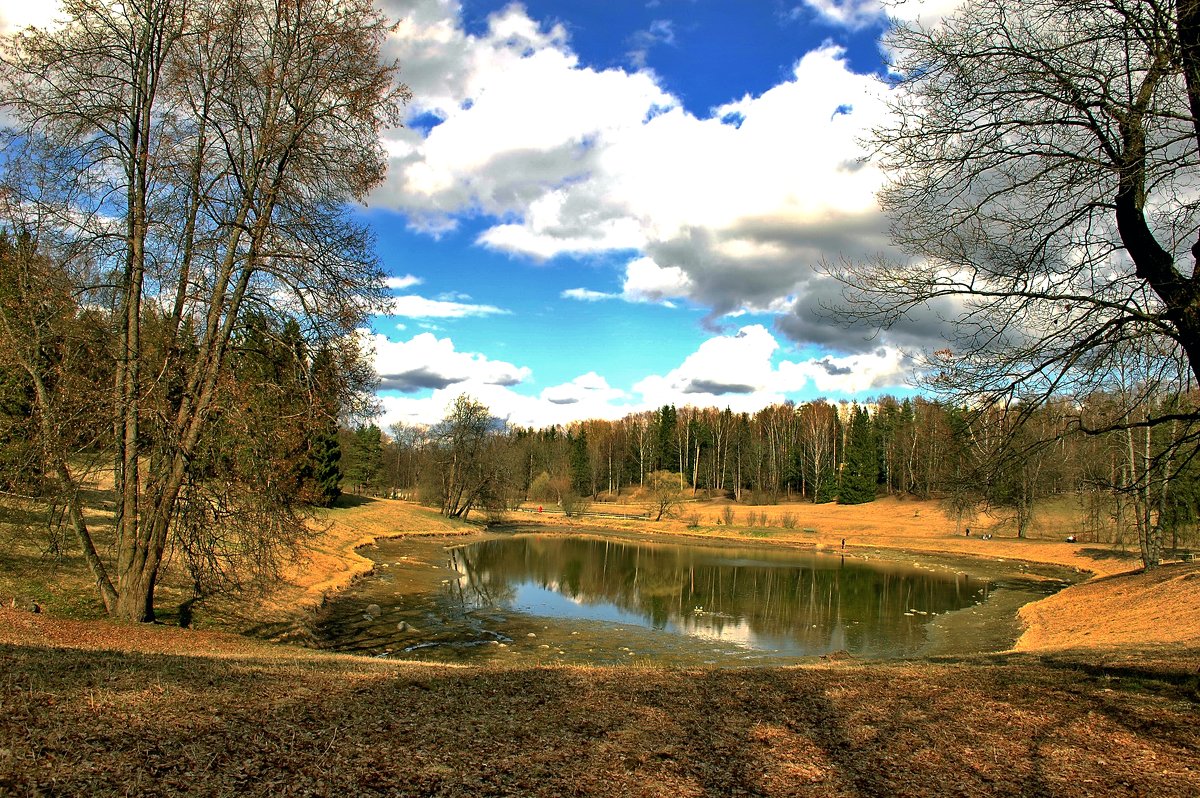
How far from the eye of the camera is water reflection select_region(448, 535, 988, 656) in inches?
844

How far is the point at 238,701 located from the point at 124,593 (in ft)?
27.2

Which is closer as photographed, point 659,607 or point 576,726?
point 576,726

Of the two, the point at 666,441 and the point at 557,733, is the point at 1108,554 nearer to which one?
the point at 557,733

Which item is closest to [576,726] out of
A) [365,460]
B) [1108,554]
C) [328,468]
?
[328,468]

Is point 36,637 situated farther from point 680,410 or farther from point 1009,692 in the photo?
point 680,410

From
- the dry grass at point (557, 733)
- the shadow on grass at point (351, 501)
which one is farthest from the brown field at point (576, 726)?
the shadow on grass at point (351, 501)

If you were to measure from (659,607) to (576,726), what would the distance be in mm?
20407

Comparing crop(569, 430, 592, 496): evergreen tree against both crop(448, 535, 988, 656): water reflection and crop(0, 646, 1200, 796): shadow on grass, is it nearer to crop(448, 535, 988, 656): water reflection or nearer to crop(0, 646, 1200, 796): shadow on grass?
crop(448, 535, 988, 656): water reflection

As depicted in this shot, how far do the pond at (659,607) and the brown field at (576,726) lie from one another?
301 inches

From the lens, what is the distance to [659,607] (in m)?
25.7

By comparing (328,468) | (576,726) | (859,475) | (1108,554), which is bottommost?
(1108,554)

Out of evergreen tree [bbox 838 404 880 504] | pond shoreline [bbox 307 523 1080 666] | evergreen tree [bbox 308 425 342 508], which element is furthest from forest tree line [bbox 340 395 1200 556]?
pond shoreline [bbox 307 523 1080 666]

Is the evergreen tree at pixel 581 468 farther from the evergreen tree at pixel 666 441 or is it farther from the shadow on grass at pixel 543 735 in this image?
the shadow on grass at pixel 543 735

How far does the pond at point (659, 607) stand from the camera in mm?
17406
